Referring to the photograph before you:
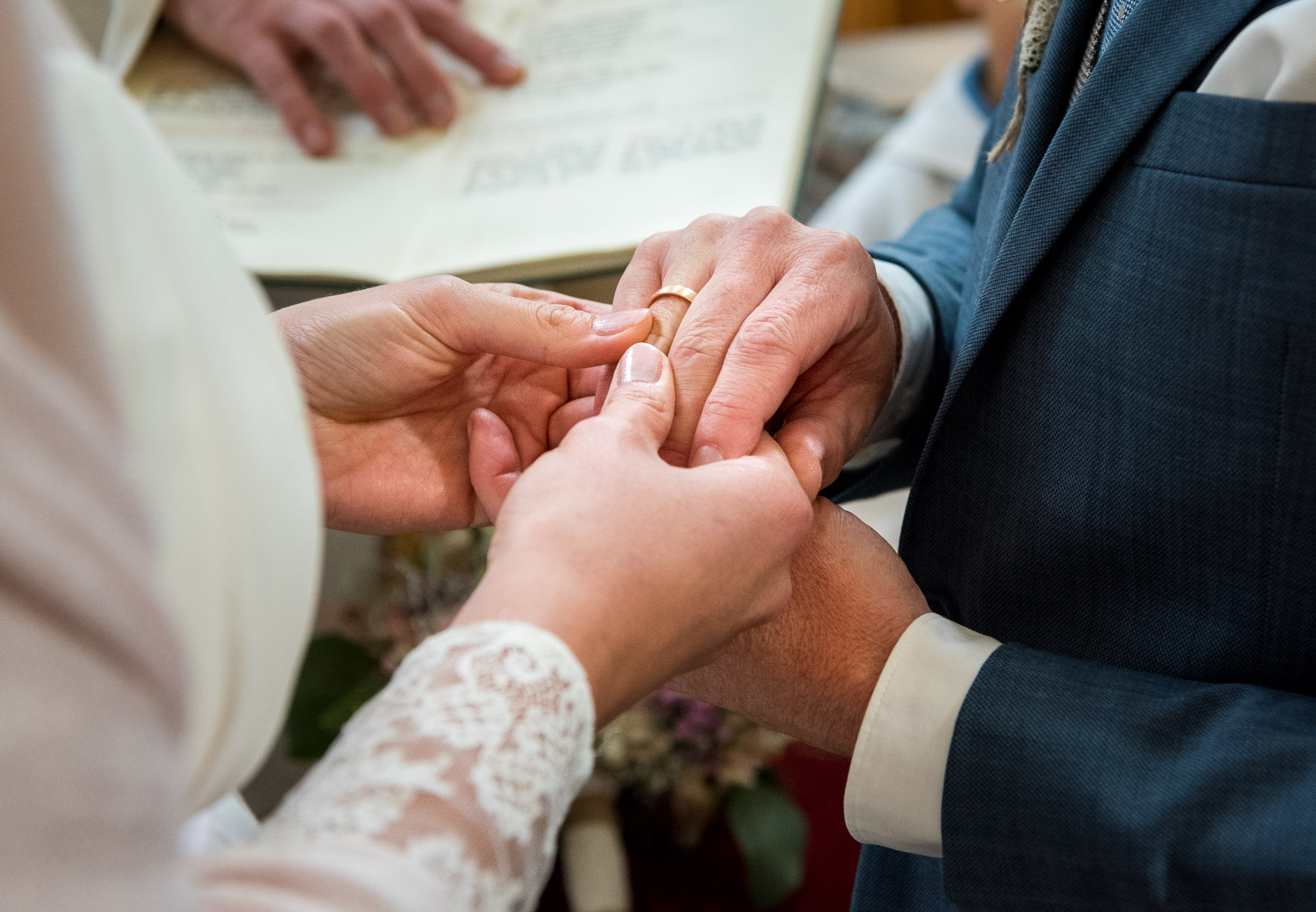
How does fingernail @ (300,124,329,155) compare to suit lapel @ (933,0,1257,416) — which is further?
fingernail @ (300,124,329,155)

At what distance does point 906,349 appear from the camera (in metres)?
0.93

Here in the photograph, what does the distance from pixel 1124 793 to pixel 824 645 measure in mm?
220

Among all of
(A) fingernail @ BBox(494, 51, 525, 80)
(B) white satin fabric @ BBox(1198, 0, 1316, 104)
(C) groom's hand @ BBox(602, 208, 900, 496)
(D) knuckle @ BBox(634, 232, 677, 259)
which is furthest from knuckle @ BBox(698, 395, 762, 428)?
(A) fingernail @ BBox(494, 51, 525, 80)

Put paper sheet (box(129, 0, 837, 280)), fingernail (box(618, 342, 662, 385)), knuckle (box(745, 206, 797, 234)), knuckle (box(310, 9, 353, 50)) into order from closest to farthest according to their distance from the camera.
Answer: fingernail (box(618, 342, 662, 385))
knuckle (box(745, 206, 797, 234))
paper sheet (box(129, 0, 837, 280))
knuckle (box(310, 9, 353, 50))

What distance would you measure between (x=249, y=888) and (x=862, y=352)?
2.24 ft

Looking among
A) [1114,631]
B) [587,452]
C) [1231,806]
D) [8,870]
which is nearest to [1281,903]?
[1231,806]

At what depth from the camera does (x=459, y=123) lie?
1333mm

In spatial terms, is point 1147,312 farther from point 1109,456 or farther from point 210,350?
point 210,350

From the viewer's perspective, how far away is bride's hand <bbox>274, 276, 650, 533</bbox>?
0.80m

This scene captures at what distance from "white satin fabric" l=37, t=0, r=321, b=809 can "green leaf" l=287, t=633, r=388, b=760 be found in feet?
3.78

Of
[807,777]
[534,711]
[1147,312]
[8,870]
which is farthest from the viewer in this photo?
[807,777]

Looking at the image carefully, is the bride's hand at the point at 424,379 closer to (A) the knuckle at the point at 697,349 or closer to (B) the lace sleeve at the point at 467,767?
(A) the knuckle at the point at 697,349

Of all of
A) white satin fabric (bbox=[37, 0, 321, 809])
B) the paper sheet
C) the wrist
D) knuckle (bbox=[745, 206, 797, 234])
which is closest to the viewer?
white satin fabric (bbox=[37, 0, 321, 809])

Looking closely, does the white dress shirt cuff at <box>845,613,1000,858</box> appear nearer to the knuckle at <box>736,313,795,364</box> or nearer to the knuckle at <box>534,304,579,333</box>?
the knuckle at <box>736,313,795,364</box>
